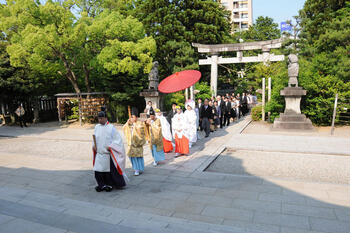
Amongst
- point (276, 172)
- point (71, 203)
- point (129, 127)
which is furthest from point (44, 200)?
point (276, 172)

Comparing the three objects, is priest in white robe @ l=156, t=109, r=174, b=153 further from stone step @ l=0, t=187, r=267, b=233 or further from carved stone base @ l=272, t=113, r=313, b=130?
carved stone base @ l=272, t=113, r=313, b=130

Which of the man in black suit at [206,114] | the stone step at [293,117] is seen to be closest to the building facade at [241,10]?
the stone step at [293,117]

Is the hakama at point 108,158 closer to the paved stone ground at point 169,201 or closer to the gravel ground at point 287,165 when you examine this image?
the paved stone ground at point 169,201

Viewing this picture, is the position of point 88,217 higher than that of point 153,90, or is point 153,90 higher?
point 153,90

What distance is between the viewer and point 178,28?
817 inches

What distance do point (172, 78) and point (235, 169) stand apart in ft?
12.3

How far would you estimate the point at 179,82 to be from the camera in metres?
8.35

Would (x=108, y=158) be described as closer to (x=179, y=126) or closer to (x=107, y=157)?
(x=107, y=157)

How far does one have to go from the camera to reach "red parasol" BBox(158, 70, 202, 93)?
26.6 feet

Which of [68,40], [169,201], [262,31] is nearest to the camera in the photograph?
[169,201]

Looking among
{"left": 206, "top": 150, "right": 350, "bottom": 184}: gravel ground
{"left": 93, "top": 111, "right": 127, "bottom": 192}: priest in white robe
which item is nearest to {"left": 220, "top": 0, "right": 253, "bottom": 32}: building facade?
{"left": 206, "top": 150, "right": 350, "bottom": 184}: gravel ground

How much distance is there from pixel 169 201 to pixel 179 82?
4.51 m

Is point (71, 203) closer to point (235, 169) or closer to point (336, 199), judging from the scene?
point (235, 169)

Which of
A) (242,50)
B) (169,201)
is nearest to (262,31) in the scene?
(242,50)
